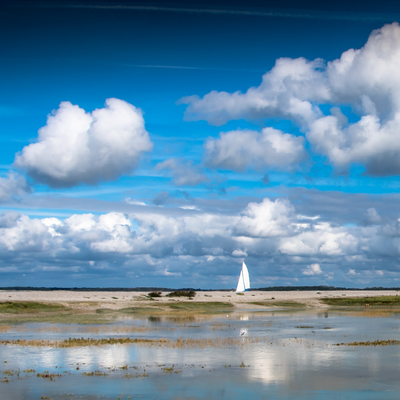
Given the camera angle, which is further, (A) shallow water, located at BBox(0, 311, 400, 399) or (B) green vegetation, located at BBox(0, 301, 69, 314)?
(B) green vegetation, located at BBox(0, 301, 69, 314)

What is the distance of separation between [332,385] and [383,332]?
98.6 feet

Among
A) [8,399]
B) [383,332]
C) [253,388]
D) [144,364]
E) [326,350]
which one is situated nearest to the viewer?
[8,399]

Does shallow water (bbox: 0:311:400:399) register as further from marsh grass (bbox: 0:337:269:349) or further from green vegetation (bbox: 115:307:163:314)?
green vegetation (bbox: 115:307:163:314)

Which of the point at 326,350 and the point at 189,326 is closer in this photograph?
the point at 326,350

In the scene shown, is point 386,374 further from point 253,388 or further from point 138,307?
point 138,307

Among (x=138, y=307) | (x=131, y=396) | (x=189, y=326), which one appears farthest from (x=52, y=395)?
(x=138, y=307)

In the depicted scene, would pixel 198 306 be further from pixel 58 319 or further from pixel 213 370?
pixel 213 370

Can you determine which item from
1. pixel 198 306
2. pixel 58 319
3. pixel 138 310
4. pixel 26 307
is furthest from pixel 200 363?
pixel 198 306

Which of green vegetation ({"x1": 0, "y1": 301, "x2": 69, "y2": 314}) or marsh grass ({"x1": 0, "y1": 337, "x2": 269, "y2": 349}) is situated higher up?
green vegetation ({"x1": 0, "y1": 301, "x2": 69, "y2": 314})

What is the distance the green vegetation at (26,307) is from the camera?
7943cm

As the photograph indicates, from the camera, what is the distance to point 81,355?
3456 centimetres

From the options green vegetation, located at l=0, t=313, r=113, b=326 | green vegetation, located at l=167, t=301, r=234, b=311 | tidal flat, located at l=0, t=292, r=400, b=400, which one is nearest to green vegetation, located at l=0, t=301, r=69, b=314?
green vegetation, located at l=0, t=313, r=113, b=326

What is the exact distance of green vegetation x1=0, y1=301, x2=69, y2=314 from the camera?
79431 millimetres

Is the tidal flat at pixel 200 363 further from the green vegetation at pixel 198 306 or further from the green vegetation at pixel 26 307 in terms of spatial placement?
the green vegetation at pixel 198 306
